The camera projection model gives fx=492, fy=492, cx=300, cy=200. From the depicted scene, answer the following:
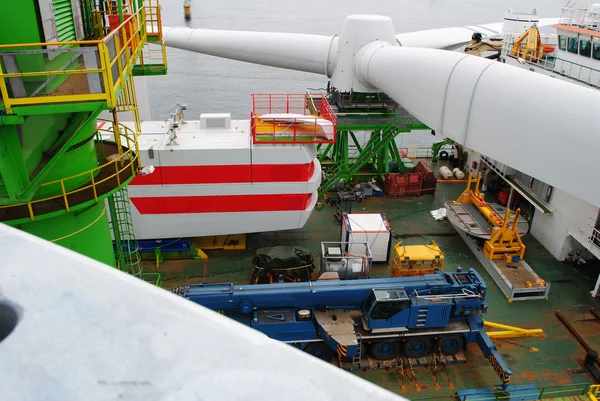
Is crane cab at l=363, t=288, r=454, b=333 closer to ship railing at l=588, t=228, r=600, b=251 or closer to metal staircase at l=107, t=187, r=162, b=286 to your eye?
metal staircase at l=107, t=187, r=162, b=286

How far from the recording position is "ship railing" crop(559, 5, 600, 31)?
1895 cm

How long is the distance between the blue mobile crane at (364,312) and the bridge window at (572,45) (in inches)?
475

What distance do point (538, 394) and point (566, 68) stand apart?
13.7 meters

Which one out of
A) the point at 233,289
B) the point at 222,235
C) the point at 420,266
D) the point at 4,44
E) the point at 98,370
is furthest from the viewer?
the point at 222,235

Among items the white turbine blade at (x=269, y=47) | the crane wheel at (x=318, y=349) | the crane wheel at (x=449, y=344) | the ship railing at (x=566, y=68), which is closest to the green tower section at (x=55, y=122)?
the crane wheel at (x=318, y=349)

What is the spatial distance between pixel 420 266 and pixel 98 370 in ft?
48.3

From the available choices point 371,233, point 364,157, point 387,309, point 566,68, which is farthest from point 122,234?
point 566,68

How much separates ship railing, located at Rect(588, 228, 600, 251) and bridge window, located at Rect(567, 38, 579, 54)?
8.14m

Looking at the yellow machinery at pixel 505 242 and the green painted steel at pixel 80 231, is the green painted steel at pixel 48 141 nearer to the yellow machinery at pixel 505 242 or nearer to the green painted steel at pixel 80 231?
the green painted steel at pixel 80 231

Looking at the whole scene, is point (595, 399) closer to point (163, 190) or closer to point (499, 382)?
point (499, 382)

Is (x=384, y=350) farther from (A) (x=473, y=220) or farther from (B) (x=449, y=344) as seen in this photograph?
(A) (x=473, y=220)

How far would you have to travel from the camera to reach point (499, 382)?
12.4m

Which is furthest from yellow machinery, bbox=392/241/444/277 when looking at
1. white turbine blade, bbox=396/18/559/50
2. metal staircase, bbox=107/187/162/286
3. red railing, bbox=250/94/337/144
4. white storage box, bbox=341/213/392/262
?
white turbine blade, bbox=396/18/559/50

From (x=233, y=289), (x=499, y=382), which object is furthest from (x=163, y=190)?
(x=499, y=382)
